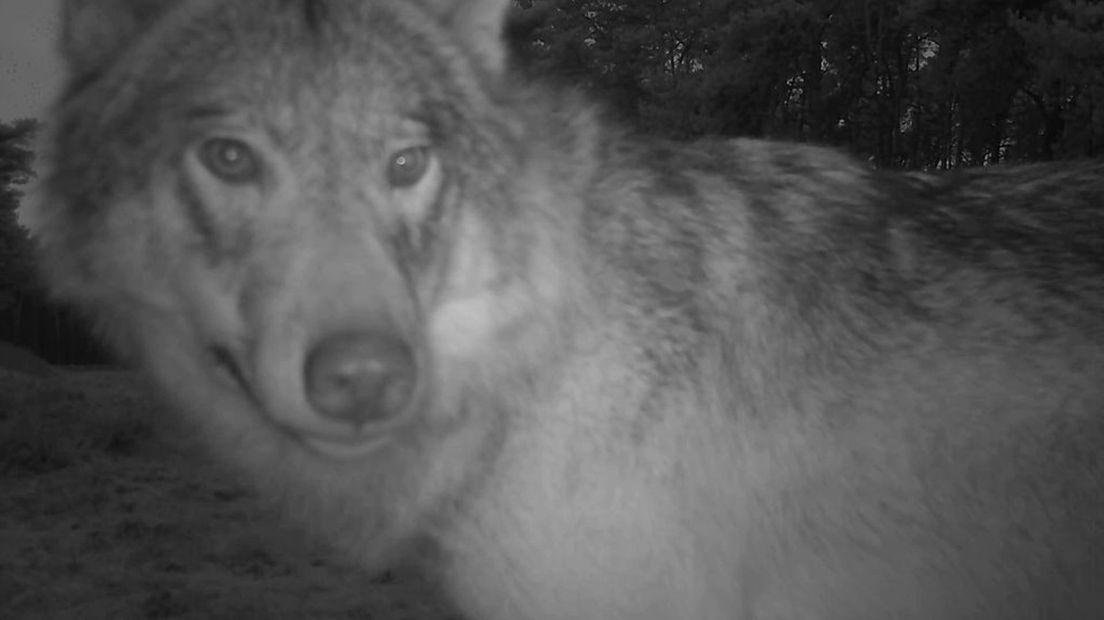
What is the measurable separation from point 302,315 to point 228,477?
989mm

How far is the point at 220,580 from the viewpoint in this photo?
13.0 feet

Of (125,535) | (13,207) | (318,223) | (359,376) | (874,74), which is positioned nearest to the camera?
(359,376)

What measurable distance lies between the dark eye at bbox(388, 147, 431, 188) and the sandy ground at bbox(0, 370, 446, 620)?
6.74ft

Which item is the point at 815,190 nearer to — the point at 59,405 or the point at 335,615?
the point at 335,615

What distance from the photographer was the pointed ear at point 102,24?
1557 mm

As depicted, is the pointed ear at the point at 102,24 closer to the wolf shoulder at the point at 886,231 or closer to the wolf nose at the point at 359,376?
the wolf nose at the point at 359,376

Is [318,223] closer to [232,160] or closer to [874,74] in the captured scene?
[232,160]

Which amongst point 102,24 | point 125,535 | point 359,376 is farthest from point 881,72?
point 125,535

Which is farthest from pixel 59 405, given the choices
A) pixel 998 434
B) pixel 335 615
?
pixel 998 434

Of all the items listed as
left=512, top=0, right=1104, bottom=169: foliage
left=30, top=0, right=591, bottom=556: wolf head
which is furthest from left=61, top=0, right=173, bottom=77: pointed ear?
left=512, top=0, right=1104, bottom=169: foliage

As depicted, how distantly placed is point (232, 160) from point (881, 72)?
16.5 ft

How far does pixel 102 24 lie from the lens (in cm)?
156

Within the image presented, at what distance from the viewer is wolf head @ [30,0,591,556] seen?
125 centimetres

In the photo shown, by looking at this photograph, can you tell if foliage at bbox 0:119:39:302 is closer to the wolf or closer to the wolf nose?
the wolf
